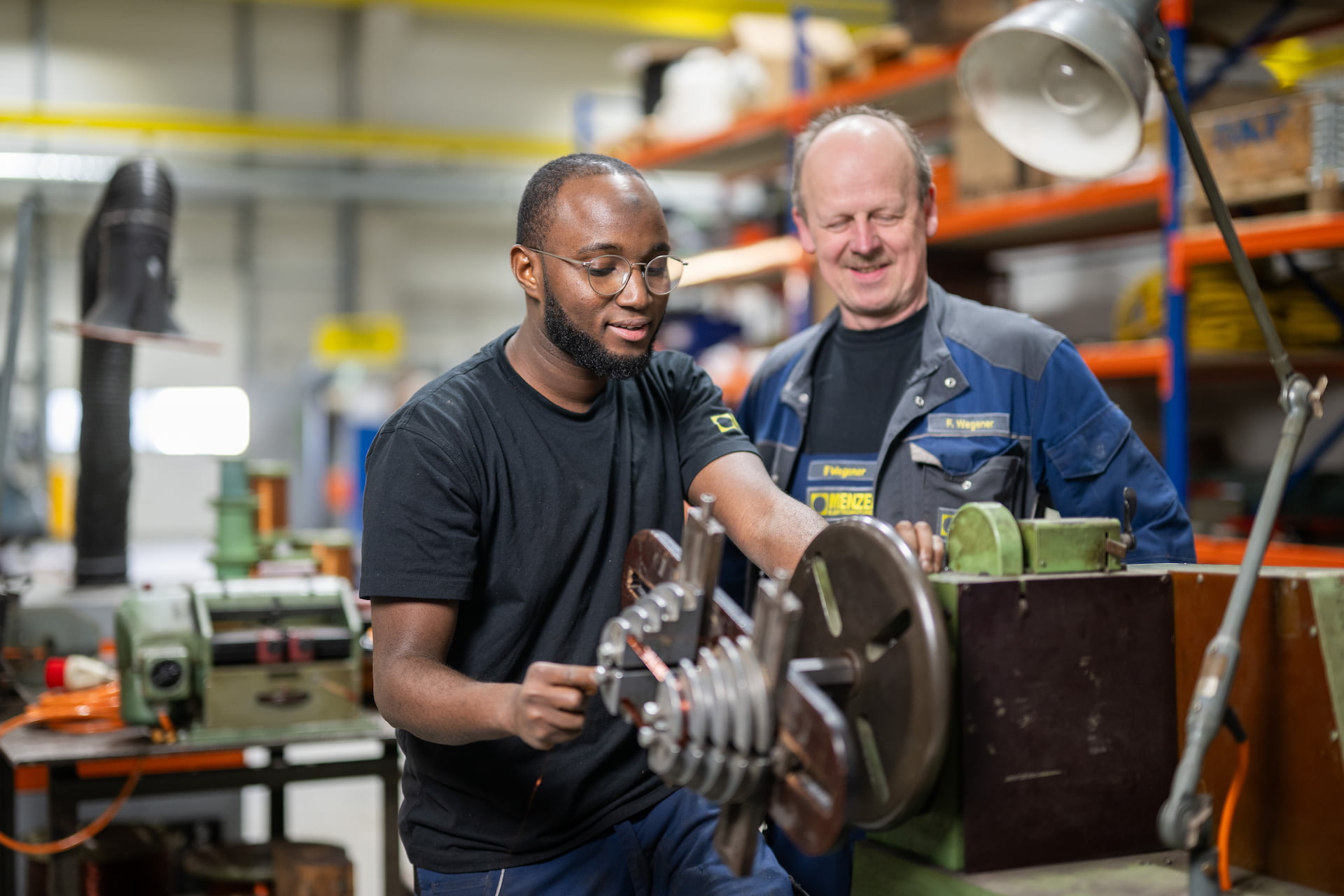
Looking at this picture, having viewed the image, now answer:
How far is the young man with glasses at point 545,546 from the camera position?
1.45 meters

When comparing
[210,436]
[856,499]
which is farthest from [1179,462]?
[210,436]

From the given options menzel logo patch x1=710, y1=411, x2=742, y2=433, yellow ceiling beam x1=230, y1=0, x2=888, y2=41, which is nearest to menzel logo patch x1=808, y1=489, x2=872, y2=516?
menzel logo patch x1=710, y1=411, x2=742, y2=433

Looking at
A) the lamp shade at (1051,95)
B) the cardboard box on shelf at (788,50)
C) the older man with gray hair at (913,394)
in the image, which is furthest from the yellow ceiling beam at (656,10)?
the lamp shade at (1051,95)

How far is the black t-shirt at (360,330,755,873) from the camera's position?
1.45 m

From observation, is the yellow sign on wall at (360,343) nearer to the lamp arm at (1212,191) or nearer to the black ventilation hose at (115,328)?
the black ventilation hose at (115,328)

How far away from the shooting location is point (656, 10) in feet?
31.0

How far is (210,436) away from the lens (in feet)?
39.3

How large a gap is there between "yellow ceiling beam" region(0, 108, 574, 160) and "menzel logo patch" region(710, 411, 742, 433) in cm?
904

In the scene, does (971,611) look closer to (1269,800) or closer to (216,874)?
(1269,800)

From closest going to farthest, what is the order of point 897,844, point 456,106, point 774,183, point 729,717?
point 729,717 → point 897,844 → point 774,183 → point 456,106

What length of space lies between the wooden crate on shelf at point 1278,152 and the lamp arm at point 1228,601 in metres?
1.62

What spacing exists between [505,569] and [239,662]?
1.08m

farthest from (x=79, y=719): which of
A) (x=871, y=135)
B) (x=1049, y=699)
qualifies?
(x=1049, y=699)

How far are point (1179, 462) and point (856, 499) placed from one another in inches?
57.9
